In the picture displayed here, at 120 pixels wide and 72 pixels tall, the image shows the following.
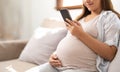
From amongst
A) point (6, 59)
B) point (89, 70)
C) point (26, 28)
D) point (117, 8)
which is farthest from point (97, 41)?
point (26, 28)

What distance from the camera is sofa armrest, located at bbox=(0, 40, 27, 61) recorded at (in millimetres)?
2109

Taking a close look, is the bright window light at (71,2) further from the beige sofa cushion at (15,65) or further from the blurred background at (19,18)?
the beige sofa cushion at (15,65)

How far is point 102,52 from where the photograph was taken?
1304mm

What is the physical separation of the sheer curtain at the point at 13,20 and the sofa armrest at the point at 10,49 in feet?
3.88

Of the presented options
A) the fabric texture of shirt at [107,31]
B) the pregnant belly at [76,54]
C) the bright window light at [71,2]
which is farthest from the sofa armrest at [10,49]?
the fabric texture of shirt at [107,31]

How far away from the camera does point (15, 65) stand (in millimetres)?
1891

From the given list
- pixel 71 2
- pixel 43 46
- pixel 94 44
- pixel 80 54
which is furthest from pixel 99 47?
pixel 71 2

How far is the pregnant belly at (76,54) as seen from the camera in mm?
1377

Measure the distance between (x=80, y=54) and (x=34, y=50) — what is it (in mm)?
674

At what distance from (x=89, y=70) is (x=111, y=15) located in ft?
1.16

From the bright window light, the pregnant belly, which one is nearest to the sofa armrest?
the bright window light

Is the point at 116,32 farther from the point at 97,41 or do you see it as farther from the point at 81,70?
the point at 81,70

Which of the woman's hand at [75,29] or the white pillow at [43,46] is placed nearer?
the woman's hand at [75,29]

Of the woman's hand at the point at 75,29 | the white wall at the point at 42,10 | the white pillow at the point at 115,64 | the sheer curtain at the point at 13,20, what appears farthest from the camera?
the sheer curtain at the point at 13,20
